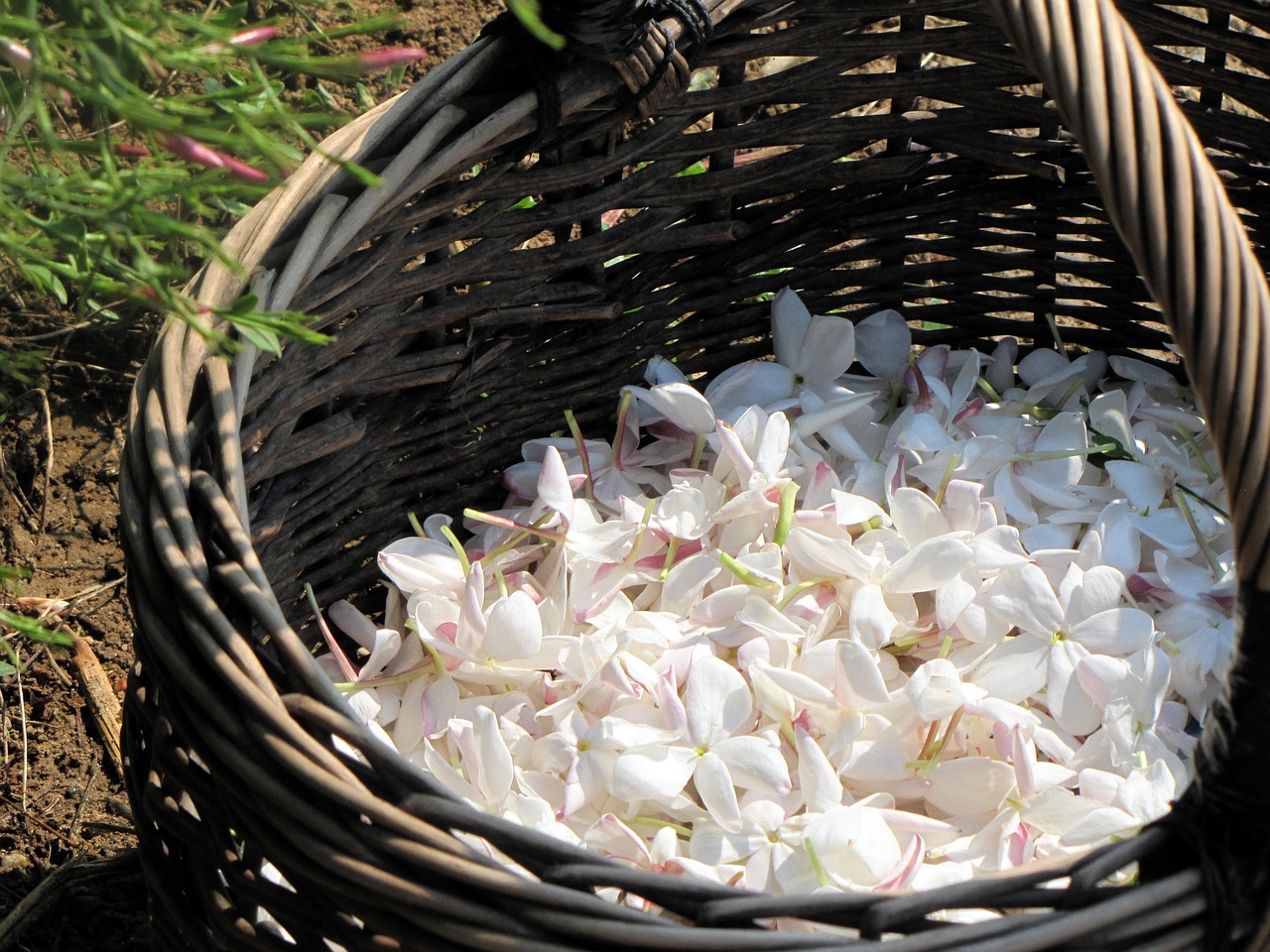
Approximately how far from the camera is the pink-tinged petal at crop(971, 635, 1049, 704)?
0.77 m

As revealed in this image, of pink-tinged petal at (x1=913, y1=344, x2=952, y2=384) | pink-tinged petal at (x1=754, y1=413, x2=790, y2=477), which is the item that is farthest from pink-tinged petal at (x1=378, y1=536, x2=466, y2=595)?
pink-tinged petal at (x1=913, y1=344, x2=952, y2=384)

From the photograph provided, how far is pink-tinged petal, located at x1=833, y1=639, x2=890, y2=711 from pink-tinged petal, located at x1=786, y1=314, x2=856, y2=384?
0.35 meters

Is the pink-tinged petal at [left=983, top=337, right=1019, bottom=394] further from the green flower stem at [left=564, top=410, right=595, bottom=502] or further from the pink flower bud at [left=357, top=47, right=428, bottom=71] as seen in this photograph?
the pink flower bud at [left=357, top=47, right=428, bottom=71]

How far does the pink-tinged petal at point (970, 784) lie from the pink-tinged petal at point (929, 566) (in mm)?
128

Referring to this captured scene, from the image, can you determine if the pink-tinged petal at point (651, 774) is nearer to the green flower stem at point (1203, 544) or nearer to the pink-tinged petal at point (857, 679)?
the pink-tinged petal at point (857, 679)

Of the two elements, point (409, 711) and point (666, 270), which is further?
point (666, 270)

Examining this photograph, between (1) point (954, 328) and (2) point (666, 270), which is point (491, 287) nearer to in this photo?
(2) point (666, 270)

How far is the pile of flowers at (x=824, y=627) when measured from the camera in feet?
2.28

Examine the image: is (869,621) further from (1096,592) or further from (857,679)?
(1096,592)

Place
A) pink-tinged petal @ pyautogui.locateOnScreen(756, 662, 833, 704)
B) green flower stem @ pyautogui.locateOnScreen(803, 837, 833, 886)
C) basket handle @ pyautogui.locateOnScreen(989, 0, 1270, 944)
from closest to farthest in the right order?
basket handle @ pyautogui.locateOnScreen(989, 0, 1270, 944) → green flower stem @ pyautogui.locateOnScreen(803, 837, 833, 886) → pink-tinged petal @ pyautogui.locateOnScreen(756, 662, 833, 704)

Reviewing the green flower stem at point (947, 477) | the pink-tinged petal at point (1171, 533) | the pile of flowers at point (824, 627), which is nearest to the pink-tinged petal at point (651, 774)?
the pile of flowers at point (824, 627)

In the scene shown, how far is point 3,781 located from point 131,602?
0.52 metres

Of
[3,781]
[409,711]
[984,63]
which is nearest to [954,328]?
[984,63]

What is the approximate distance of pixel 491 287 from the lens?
0.91 meters
